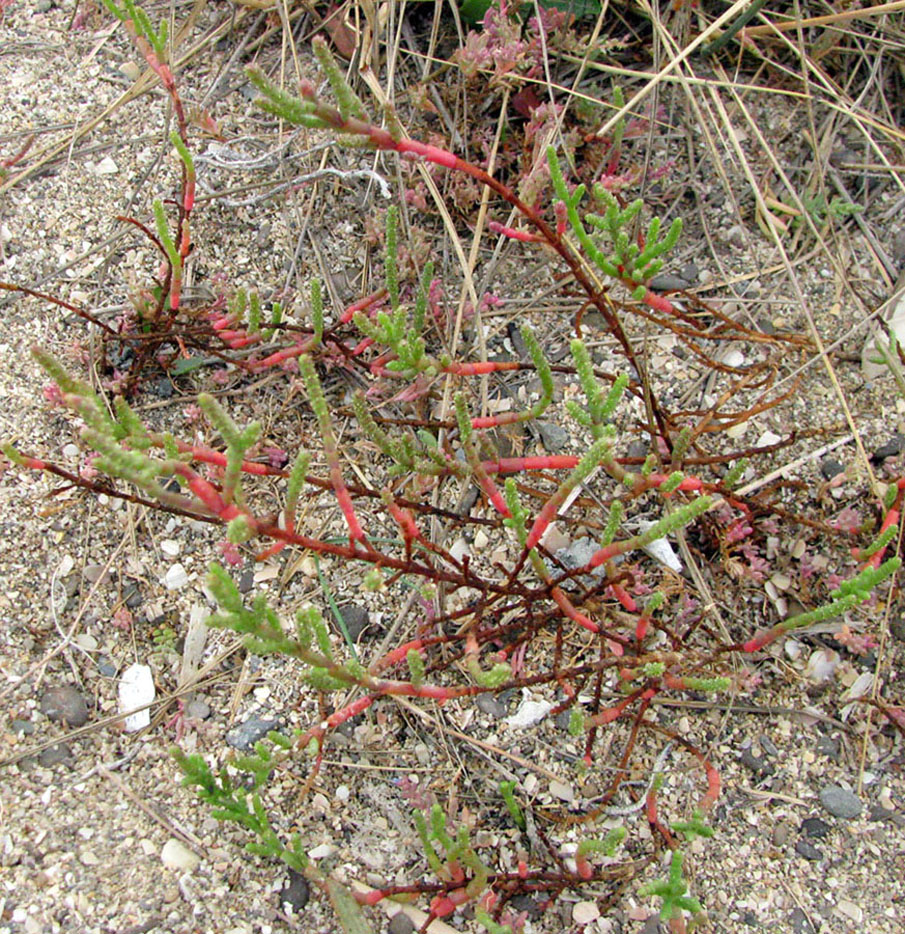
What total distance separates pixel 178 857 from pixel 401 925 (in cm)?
55

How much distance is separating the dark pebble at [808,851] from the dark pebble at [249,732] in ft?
4.53

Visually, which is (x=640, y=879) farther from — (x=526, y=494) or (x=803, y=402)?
(x=803, y=402)

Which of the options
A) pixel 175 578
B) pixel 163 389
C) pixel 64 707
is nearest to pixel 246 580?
pixel 175 578

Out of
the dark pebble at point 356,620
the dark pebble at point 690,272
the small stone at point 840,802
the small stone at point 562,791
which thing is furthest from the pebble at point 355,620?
the dark pebble at point 690,272

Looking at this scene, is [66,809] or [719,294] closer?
[66,809]

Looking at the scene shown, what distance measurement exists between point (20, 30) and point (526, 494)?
2.50 m

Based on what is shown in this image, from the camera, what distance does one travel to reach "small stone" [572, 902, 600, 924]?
2.11 m

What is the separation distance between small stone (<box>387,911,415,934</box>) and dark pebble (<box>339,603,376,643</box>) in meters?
0.70

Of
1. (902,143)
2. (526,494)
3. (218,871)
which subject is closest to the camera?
(218,871)

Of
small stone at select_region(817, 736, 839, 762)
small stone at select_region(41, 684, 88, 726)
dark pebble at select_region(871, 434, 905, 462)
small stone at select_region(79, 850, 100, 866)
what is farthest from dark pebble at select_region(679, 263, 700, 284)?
small stone at select_region(79, 850, 100, 866)

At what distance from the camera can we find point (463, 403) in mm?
1889

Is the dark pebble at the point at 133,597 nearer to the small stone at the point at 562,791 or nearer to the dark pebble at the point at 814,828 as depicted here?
the small stone at the point at 562,791

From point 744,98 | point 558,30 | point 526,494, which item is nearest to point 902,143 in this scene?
point 744,98

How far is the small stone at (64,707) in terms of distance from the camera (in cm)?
223
